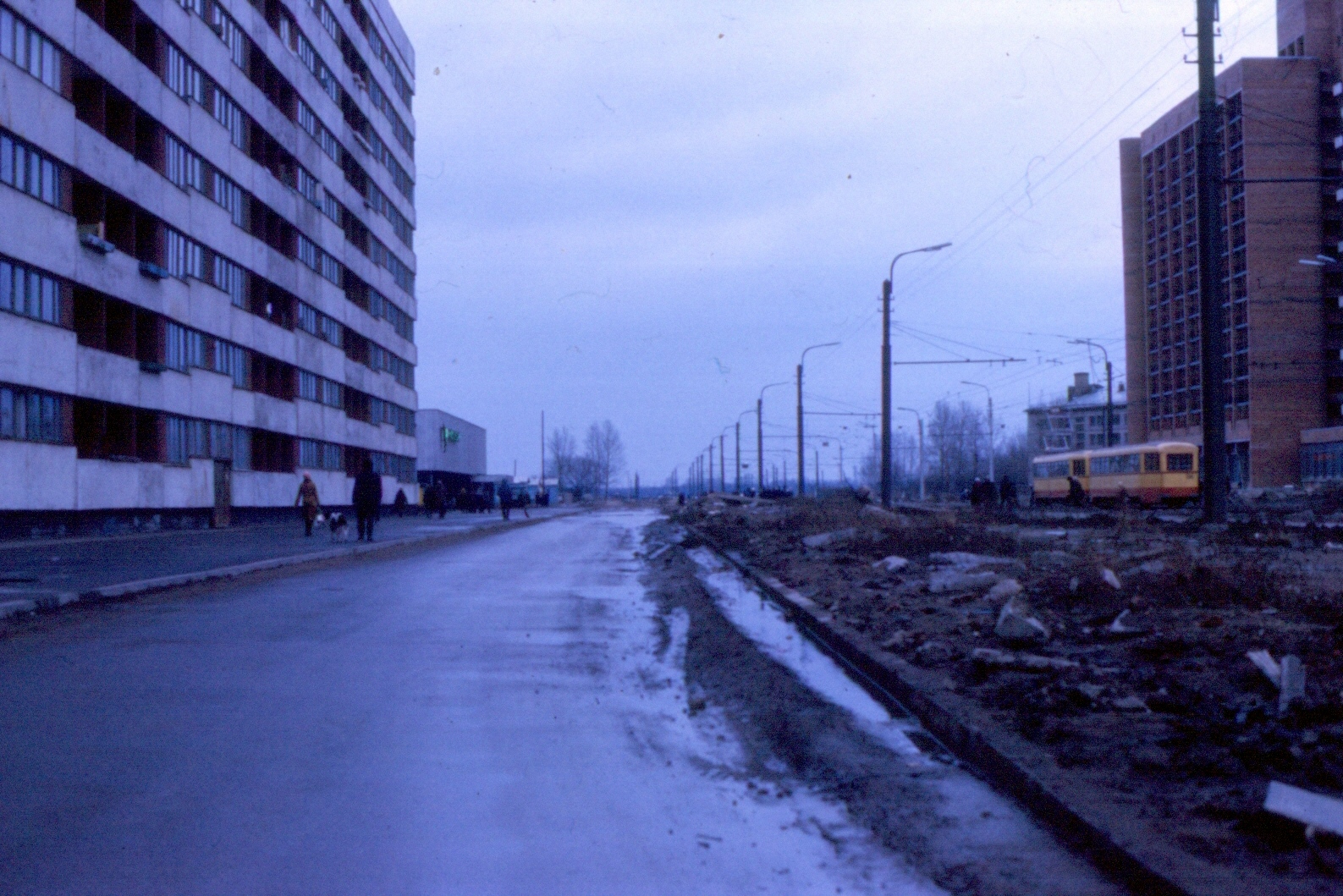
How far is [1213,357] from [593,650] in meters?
14.7

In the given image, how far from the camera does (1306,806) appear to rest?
4117 millimetres

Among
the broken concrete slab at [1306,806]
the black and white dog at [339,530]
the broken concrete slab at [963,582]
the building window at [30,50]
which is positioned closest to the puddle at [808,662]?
the broken concrete slab at [963,582]

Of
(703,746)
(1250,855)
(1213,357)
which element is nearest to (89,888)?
(703,746)

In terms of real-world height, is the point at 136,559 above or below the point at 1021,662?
below

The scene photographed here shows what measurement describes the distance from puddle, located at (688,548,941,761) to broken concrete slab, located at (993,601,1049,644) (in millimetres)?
1119

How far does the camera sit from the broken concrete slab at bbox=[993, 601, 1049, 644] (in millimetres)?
8359

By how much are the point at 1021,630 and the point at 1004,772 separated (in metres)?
3.12

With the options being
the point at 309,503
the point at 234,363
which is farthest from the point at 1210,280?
the point at 234,363

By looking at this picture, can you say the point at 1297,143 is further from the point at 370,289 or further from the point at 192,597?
the point at 192,597

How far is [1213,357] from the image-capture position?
2039 centimetres

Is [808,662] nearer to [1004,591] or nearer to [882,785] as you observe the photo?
[1004,591]

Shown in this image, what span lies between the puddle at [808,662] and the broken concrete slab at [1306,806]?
2.02 m

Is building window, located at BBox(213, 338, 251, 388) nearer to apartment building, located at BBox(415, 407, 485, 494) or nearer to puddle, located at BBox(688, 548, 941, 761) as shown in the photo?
puddle, located at BBox(688, 548, 941, 761)

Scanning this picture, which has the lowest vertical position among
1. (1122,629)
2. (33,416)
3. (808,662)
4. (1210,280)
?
(808,662)
